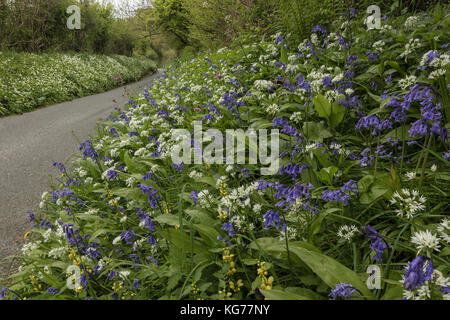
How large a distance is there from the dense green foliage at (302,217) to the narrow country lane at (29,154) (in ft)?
1.00

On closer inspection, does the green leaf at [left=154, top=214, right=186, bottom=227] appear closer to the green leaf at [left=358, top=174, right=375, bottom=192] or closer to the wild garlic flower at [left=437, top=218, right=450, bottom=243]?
the green leaf at [left=358, top=174, right=375, bottom=192]

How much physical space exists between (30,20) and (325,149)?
53.6ft

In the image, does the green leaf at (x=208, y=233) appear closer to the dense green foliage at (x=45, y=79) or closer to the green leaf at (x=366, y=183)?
the green leaf at (x=366, y=183)

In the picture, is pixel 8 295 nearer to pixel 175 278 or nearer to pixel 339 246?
pixel 175 278

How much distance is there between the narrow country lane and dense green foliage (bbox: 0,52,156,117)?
85cm

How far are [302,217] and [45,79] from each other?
38.8 feet

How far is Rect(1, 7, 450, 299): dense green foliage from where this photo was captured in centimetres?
129

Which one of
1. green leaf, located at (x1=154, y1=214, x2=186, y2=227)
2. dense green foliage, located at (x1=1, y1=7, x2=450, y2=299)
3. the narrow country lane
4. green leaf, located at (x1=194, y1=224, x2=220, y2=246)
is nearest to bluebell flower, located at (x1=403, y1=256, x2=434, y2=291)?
Answer: dense green foliage, located at (x1=1, y1=7, x2=450, y2=299)

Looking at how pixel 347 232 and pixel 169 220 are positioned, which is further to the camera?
pixel 169 220

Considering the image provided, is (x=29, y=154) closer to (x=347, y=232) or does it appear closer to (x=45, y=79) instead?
(x=347, y=232)

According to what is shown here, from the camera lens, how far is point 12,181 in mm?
3609

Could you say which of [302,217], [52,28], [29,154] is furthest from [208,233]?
[52,28]

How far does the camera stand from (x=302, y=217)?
1605 mm
